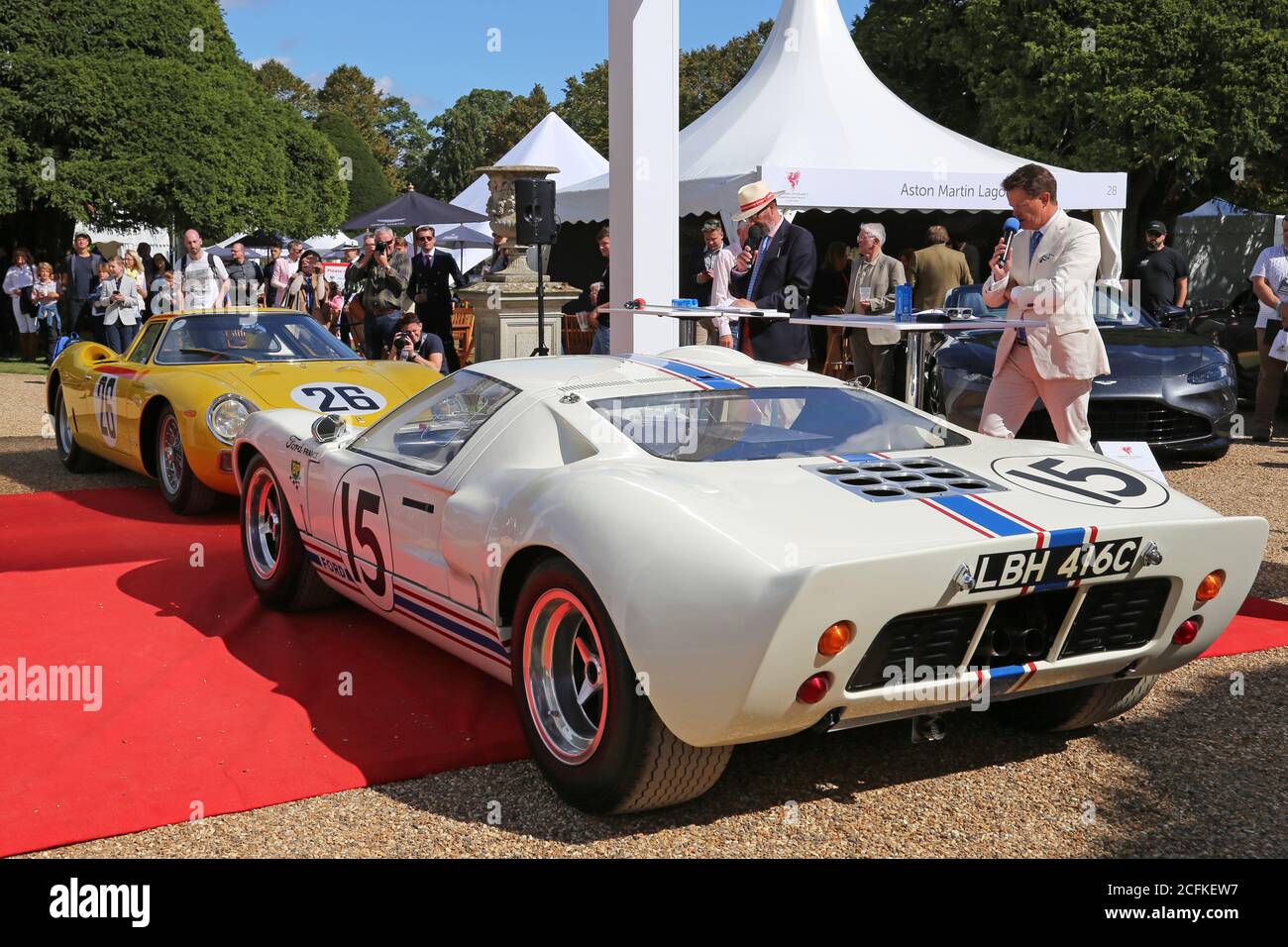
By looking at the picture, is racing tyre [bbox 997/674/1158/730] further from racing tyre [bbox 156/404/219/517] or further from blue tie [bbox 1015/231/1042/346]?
racing tyre [bbox 156/404/219/517]

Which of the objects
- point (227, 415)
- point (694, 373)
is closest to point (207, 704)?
point (694, 373)

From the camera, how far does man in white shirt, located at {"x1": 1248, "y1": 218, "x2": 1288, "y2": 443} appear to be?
1044 centimetres

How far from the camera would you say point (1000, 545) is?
3049mm

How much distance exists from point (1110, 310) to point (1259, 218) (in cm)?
2343

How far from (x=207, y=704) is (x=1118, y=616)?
114 inches

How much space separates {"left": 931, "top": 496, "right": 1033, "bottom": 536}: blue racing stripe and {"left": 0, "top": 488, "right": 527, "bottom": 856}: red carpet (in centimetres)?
151

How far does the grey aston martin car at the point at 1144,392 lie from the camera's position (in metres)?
8.86

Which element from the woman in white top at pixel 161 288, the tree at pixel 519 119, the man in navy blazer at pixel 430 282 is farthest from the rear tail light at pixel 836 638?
the tree at pixel 519 119

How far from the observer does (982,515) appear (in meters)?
3.19

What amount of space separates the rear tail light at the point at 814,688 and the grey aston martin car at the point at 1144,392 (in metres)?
6.06

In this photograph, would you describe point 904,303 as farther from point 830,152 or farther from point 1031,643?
point 830,152

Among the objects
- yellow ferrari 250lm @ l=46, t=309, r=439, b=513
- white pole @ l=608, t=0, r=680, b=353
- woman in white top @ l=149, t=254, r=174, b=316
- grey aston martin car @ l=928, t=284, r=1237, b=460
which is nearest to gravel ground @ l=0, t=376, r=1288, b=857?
yellow ferrari 250lm @ l=46, t=309, r=439, b=513

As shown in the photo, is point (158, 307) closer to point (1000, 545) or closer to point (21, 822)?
point (21, 822)

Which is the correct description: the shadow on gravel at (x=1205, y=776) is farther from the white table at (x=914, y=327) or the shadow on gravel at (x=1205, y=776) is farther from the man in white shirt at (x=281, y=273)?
the man in white shirt at (x=281, y=273)
